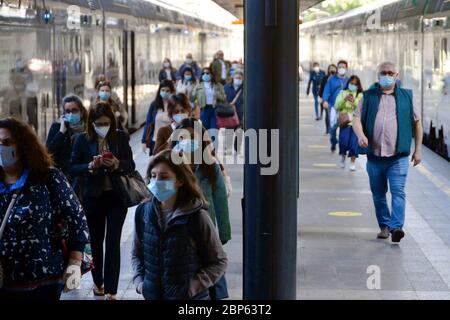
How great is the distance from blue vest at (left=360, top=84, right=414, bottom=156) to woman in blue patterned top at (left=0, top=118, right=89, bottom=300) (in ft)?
19.9

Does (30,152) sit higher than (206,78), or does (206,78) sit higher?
(206,78)

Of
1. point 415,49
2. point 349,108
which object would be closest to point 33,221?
point 349,108

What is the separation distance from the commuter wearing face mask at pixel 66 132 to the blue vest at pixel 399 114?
3.29m

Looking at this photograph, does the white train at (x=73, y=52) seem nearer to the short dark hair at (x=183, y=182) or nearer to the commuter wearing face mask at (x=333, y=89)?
the commuter wearing face mask at (x=333, y=89)

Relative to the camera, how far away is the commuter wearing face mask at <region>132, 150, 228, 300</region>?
6.35 metres

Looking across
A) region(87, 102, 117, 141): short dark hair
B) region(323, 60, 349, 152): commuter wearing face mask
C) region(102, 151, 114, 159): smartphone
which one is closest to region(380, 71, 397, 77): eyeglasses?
region(87, 102, 117, 141): short dark hair

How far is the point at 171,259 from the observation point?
20.8 feet

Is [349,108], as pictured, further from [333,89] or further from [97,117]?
[97,117]

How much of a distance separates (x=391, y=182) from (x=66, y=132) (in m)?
3.70

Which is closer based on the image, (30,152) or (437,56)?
(30,152)

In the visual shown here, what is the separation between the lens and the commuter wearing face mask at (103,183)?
945 centimetres

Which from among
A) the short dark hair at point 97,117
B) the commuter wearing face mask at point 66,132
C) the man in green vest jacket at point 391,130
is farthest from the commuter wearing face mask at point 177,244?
the man in green vest jacket at point 391,130
